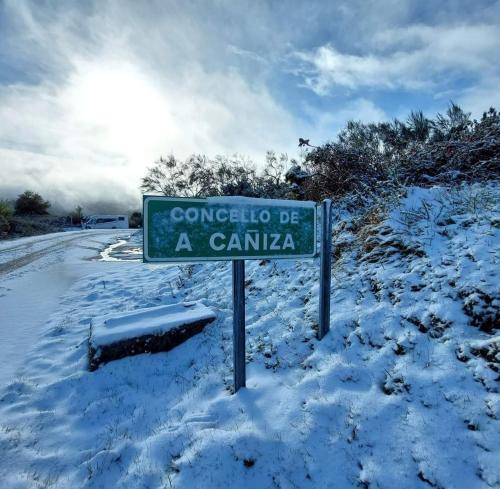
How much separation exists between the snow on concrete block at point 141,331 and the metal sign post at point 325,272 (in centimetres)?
200

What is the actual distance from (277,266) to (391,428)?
4063 mm

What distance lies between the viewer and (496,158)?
5.95 metres

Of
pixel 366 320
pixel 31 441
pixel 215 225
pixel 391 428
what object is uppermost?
pixel 215 225

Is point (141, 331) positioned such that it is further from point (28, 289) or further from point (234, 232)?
point (28, 289)

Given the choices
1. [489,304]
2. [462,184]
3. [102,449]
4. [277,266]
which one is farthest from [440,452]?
[462,184]

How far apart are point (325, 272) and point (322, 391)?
1379mm

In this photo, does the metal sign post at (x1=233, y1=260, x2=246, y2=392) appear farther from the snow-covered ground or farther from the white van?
the white van

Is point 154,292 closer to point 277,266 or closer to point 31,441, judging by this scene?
point 277,266

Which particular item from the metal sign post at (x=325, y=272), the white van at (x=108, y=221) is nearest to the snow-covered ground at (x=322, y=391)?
the metal sign post at (x=325, y=272)

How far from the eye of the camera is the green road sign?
2748 mm

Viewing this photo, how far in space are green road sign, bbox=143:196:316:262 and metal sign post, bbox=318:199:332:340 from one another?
46 cm

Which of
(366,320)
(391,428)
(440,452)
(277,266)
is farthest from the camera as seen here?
(277,266)

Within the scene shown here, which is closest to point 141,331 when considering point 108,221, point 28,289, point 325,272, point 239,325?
point 239,325

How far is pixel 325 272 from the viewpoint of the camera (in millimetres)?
3797
